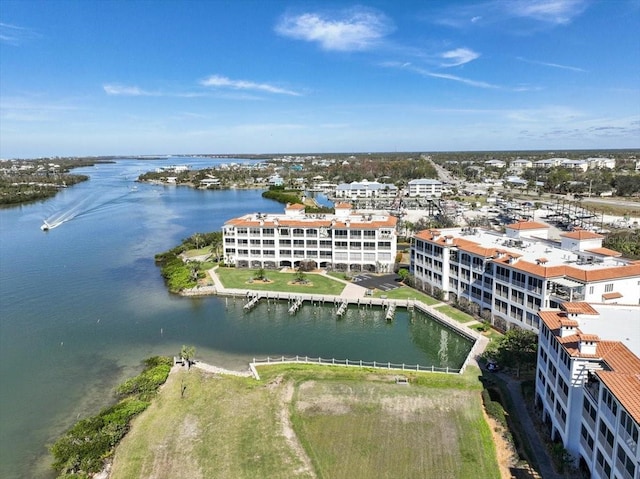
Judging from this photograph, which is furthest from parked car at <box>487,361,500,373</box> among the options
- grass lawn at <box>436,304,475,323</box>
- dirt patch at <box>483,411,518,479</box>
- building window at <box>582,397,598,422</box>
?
building window at <box>582,397,598,422</box>

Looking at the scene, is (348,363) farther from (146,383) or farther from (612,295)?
(612,295)

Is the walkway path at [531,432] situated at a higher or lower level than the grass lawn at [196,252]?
higher

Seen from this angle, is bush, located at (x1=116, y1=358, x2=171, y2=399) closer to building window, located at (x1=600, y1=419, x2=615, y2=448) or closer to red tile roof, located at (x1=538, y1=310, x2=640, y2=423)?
red tile roof, located at (x1=538, y1=310, x2=640, y2=423)

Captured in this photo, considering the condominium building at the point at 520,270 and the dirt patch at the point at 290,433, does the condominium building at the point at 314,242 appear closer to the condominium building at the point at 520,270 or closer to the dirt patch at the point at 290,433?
the condominium building at the point at 520,270

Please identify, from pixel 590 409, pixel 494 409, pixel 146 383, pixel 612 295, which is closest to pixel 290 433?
pixel 146 383

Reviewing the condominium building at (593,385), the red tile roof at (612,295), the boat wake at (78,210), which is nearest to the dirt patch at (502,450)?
the condominium building at (593,385)

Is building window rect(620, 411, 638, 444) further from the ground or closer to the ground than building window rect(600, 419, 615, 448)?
further from the ground
